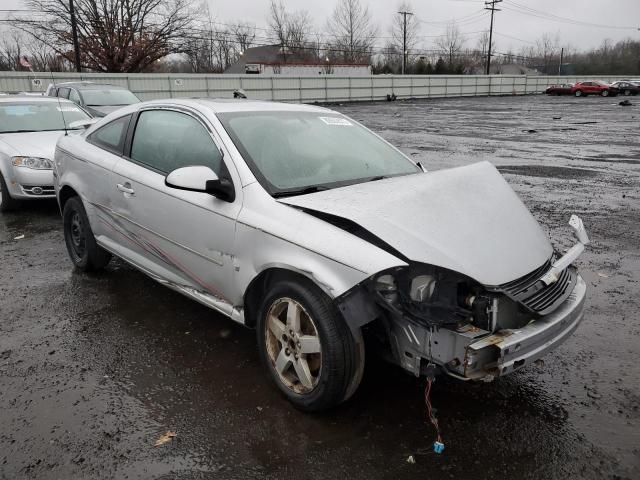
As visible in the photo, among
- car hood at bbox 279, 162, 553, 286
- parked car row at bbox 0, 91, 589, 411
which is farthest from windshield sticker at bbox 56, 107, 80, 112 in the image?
car hood at bbox 279, 162, 553, 286

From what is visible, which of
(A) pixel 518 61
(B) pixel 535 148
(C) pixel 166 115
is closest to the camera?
(C) pixel 166 115

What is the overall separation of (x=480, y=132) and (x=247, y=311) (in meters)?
17.4

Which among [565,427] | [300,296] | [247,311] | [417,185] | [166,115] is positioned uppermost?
[166,115]

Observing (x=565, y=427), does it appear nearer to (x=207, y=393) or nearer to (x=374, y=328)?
(x=374, y=328)

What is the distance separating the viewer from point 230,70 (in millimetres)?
78062

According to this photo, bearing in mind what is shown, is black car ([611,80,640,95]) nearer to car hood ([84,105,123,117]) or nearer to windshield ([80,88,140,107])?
windshield ([80,88,140,107])

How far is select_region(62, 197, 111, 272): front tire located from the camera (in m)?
4.95

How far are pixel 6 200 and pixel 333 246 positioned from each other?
669 cm

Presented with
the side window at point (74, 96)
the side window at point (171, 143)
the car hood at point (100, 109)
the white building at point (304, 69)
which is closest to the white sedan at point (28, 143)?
the side window at point (171, 143)

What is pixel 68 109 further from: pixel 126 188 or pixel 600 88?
pixel 600 88

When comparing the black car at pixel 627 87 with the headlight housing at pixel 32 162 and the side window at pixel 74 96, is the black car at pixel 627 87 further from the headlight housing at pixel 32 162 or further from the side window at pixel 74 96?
A: the headlight housing at pixel 32 162

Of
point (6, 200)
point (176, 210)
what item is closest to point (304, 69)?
point (6, 200)

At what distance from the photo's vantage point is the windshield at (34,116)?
8.24 m

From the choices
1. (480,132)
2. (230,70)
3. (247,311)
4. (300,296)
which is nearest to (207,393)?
(247,311)
